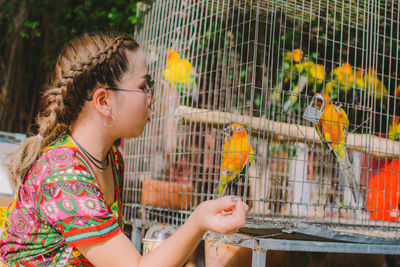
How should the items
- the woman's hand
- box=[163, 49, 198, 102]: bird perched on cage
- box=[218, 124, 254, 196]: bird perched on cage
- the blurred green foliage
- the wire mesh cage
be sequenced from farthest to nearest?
the blurred green foliage, box=[163, 49, 198, 102]: bird perched on cage, the wire mesh cage, box=[218, 124, 254, 196]: bird perched on cage, the woman's hand

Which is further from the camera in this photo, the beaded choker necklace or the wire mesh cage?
the wire mesh cage

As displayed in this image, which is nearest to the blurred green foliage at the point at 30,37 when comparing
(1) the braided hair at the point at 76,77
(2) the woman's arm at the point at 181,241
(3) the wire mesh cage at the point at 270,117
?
(3) the wire mesh cage at the point at 270,117

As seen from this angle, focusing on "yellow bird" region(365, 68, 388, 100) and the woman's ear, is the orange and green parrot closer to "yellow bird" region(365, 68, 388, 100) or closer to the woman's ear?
"yellow bird" region(365, 68, 388, 100)

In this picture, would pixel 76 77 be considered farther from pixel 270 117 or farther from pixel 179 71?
pixel 270 117

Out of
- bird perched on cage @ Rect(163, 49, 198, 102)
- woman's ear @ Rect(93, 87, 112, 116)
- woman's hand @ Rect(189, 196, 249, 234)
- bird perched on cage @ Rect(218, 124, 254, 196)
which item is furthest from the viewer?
bird perched on cage @ Rect(163, 49, 198, 102)

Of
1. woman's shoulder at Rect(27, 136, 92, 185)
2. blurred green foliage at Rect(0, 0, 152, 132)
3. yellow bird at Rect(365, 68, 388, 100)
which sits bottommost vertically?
woman's shoulder at Rect(27, 136, 92, 185)

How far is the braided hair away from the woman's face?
20 mm

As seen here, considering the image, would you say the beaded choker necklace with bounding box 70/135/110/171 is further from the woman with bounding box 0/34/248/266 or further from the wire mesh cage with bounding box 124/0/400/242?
the wire mesh cage with bounding box 124/0/400/242

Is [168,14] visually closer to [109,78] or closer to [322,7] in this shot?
[322,7]

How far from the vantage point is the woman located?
86 centimetres

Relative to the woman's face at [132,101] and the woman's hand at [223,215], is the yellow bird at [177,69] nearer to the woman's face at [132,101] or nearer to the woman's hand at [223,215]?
the woman's face at [132,101]

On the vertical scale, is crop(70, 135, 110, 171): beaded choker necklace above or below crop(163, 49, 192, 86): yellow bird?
below

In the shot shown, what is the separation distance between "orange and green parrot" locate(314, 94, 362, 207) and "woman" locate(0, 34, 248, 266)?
46.6 inches

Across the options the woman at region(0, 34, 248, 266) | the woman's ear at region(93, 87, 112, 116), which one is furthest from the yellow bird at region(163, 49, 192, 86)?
the woman's ear at region(93, 87, 112, 116)
